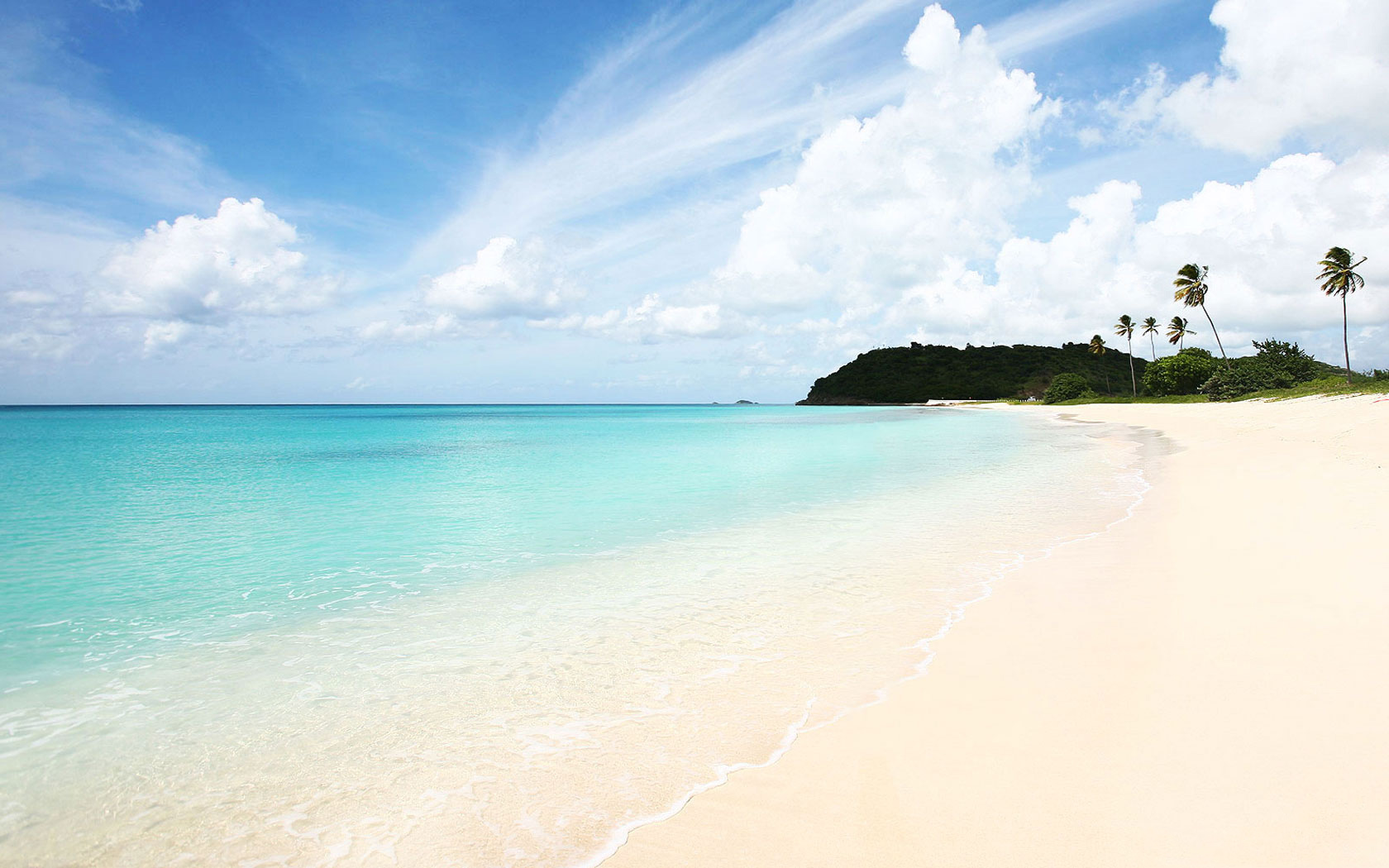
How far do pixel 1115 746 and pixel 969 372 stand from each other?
177m

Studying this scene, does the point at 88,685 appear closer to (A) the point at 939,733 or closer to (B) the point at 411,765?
(B) the point at 411,765

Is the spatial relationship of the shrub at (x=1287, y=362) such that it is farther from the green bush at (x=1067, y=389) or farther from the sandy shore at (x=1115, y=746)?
the sandy shore at (x=1115, y=746)

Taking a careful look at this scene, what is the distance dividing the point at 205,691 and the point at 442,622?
6.92 feet

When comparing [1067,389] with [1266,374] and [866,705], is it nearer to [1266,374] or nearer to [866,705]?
[1266,374]

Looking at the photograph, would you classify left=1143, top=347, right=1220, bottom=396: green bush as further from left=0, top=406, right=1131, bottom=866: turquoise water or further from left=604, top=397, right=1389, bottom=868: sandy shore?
left=604, top=397, right=1389, bottom=868: sandy shore

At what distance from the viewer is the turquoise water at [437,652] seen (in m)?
3.71

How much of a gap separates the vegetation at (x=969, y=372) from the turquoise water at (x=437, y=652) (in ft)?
468

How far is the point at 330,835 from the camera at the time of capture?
3490mm

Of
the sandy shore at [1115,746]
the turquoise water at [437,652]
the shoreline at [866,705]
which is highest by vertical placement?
the sandy shore at [1115,746]

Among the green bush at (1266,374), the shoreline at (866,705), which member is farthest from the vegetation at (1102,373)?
the shoreline at (866,705)

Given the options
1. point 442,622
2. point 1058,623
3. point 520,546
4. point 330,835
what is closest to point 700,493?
point 520,546

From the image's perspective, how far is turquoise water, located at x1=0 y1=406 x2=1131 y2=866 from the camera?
371 centimetres

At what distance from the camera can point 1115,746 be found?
3.81 metres

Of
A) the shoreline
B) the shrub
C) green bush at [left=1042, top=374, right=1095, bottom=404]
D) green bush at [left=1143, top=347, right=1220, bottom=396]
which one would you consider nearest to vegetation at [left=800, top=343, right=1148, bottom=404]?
green bush at [left=1042, top=374, right=1095, bottom=404]
